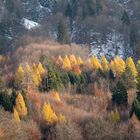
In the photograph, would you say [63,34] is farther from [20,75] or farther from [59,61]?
[20,75]

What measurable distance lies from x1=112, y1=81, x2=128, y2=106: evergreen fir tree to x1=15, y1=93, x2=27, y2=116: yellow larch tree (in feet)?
67.6

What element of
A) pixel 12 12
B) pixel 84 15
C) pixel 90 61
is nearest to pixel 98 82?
pixel 90 61

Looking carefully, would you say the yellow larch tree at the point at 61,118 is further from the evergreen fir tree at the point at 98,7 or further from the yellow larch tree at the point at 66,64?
the evergreen fir tree at the point at 98,7

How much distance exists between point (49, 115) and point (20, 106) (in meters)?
7.26

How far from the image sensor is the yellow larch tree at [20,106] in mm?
101625

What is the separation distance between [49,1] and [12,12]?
20.1 metres

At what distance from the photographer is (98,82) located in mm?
124562

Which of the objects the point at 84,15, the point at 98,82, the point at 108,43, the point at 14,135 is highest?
the point at 84,15

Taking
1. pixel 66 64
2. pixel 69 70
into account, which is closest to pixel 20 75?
pixel 69 70

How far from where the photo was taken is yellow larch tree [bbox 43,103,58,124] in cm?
9856

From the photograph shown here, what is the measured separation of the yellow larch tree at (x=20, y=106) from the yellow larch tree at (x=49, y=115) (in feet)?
14.8

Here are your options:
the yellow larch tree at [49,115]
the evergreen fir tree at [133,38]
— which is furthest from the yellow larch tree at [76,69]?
the evergreen fir tree at [133,38]

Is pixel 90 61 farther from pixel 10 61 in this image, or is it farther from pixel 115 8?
pixel 115 8

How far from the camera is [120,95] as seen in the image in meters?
106
